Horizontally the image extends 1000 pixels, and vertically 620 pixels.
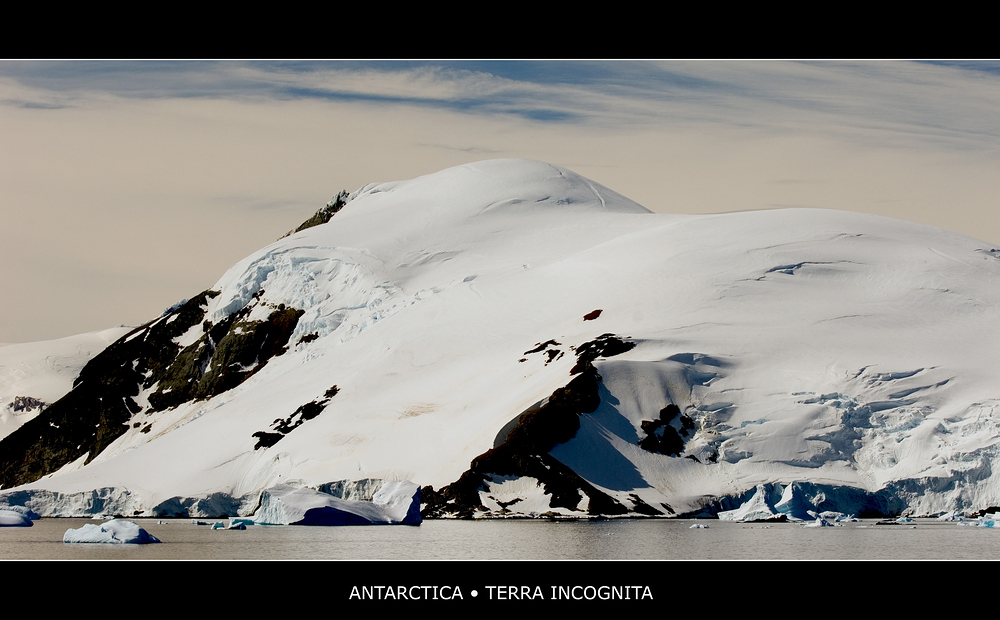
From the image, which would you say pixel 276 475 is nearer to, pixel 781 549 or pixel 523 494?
pixel 523 494

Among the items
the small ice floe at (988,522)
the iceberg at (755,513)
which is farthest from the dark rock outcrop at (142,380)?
the small ice floe at (988,522)

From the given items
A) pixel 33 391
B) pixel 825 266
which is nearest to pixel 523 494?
pixel 825 266

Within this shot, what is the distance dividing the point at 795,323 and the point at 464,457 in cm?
2745

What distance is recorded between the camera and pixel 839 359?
7531cm

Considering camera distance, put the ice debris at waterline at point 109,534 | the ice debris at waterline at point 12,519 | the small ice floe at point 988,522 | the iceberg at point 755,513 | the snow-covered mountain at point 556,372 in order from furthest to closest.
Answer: the snow-covered mountain at point 556,372 → the ice debris at waterline at point 12,519 → the iceberg at point 755,513 → the small ice floe at point 988,522 → the ice debris at waterline at point 109,534

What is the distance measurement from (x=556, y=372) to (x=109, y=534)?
105 feet

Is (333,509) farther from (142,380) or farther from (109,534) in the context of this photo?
(142,380)

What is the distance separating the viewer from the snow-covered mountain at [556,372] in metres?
66.8

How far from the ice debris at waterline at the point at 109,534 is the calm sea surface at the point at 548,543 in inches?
26.0

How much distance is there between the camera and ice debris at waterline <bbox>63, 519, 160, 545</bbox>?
50.5 metres

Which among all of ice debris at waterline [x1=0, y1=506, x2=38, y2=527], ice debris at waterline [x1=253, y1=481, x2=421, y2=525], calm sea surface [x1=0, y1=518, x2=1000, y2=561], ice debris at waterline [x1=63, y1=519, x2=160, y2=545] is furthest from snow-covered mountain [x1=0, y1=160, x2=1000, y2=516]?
ice debris at waterline [x1=63, y1=519, x2=160, y2=545]

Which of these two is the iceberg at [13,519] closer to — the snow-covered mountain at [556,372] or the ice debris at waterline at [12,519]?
the ice debris at waterline at [12,519]

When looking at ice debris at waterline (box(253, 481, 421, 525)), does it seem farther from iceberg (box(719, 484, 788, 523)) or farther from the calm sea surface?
iceberg (box(719, 484, 788, 523))

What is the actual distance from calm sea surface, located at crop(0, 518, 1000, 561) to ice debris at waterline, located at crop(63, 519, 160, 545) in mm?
662
